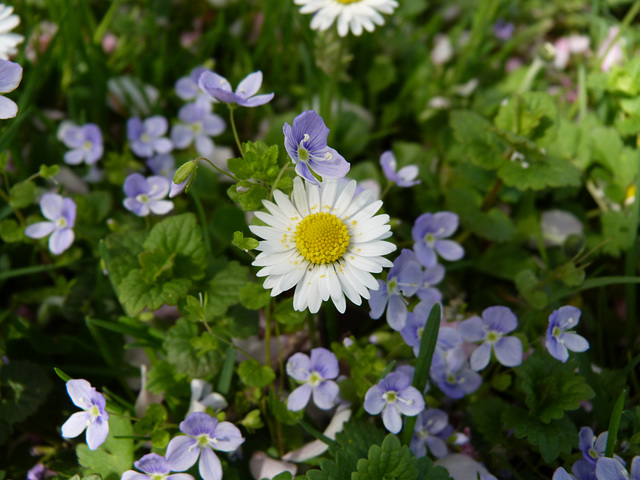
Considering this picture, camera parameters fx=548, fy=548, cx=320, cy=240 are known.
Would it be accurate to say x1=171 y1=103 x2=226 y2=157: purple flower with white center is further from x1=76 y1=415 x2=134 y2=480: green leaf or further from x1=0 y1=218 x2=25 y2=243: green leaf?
x1=76 y1=415 x2=134 y2=480: green leaf

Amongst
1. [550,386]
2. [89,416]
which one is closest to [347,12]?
[550,386]

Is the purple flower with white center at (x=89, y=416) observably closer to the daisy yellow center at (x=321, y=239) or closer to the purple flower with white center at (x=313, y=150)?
the daisy yellow center at (x=321, y=239)

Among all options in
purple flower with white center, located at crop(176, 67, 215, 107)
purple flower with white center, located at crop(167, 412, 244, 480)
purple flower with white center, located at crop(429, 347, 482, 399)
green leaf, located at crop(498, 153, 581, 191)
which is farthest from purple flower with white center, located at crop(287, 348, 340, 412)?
purple flower with white center, located at crop(176, 67, 215, 107)

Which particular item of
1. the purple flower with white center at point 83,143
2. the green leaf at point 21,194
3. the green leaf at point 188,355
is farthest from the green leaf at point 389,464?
the purple flower with white center at point 83,143

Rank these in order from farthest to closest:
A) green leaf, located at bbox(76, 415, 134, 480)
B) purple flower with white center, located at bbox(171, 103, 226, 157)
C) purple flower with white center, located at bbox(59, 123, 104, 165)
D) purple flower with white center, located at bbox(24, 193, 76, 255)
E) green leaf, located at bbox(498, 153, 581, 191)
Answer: purple flower with white center, located at bbox(171, 103, 226, 157)
purple flower with white center, located at bbox(59, 123, 104, 165)
green leaf, located at bbox(498, 153, 581, 191)
purple flower with white center, located at bbox(24, 193, 76, 255)
green leaf, located at bbox(76, 415, 134, 480)

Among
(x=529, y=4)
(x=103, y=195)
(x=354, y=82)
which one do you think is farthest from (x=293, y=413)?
(x=529, y=4)

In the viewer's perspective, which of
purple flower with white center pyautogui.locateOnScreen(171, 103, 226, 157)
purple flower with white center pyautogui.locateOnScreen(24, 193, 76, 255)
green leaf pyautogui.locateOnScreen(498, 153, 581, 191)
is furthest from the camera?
purple flower with white center pyautogui.locateOnScreen(171, 103, 226, 157)
